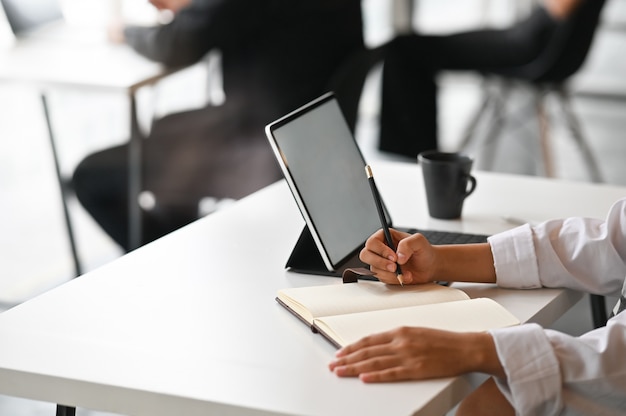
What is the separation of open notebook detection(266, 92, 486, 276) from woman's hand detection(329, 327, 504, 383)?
30 cm

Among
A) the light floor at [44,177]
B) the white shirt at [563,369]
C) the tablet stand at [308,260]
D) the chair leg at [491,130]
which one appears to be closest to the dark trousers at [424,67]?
the chair leg at [491,130]

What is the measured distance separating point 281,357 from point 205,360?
0.08 meters

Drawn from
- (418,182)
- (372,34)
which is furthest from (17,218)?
(372,34)

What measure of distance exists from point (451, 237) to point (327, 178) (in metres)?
0.24

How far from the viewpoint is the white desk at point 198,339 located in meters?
0.96

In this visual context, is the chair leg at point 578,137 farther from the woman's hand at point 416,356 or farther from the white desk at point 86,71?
the woman's hand at point 416,356

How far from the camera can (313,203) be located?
1333 mm

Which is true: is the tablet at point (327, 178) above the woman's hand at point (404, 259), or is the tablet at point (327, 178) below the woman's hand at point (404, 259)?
above

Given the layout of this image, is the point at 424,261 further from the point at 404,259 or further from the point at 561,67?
the point at 561,67

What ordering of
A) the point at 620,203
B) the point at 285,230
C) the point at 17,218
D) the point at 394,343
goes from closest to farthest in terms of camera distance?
the point at 394,343, the point at 620,203, the point at 285,230, the point at 17,218

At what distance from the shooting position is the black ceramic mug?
1.58 metres

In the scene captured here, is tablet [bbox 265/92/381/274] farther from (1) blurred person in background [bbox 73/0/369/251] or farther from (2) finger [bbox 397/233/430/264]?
(1) blurred person in background [bbox 73/0/369/251]

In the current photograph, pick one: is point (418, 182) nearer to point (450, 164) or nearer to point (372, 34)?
point (450, 164)

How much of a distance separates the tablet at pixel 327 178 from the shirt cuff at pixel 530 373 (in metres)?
0.35
